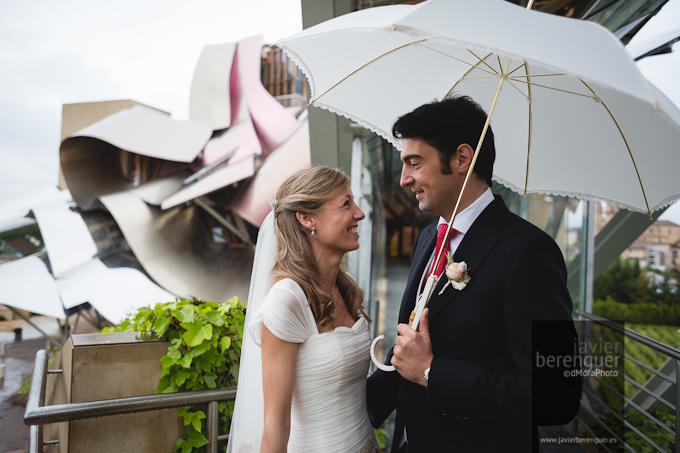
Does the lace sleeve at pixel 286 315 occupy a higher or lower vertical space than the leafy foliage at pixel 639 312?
higher

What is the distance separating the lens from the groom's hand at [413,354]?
3.78ft

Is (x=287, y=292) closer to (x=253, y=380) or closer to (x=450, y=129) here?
(x=253, y=380)

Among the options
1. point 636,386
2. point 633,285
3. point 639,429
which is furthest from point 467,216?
point 633,285

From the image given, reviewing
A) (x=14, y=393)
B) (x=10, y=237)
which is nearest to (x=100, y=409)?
(x=14, y=393)

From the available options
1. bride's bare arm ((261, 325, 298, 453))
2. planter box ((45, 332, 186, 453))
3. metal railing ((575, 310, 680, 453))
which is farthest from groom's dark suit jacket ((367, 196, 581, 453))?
metal railing ((575, 310, 680, 453))

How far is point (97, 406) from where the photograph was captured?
1441 millimetres

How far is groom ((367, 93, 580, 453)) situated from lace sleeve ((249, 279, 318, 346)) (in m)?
0.30

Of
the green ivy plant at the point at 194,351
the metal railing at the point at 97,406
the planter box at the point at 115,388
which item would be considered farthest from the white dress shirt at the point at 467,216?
the planter box at the point at 115,388

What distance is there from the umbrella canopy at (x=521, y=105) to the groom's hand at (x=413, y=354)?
629 millimetres

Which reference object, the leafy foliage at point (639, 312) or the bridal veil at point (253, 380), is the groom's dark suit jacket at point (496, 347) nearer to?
the bridal veil at point (253, 380)

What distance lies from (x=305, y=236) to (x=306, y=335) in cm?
36

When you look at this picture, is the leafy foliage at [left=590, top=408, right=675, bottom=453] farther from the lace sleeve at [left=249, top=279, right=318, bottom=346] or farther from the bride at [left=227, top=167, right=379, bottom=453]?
the lace sleeve at [left=249, top=279, right=318, bottom=346]

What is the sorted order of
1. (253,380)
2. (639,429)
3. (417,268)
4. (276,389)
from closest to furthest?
1. (276,389)
2. (417,268)
3. (253,380)
4. (639,429)

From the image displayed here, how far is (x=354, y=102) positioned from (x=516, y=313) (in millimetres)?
1047
